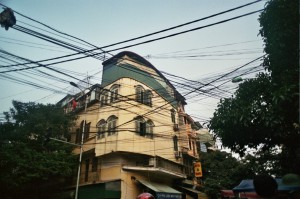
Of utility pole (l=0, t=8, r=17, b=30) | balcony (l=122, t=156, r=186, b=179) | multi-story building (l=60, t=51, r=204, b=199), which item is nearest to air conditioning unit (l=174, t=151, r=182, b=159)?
multi-story building (l=60, t=51, r=204, b=199)

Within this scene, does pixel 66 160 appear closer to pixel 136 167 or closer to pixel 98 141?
pixel 98 141

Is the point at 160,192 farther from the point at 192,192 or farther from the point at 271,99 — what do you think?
the point at 271,99

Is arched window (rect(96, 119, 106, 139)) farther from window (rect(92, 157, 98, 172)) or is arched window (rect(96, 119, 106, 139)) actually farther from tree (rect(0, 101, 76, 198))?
tree (rect(0, 101, 76, 198))

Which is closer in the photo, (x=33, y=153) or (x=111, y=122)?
(x=33, y=153)

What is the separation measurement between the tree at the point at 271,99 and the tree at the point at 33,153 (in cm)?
1203

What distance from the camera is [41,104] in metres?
22.3

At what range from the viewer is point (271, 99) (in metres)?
7.88

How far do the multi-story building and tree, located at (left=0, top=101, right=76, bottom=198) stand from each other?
198cm

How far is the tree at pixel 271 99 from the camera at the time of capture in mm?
7301

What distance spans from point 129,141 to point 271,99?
13.5 metres

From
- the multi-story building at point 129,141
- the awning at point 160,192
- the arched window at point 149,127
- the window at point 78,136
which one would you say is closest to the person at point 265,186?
the multi-story building at point 129,141

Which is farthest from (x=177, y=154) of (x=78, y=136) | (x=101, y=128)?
(x=78, y=136)

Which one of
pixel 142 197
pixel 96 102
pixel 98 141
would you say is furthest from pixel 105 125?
pixel 142 197

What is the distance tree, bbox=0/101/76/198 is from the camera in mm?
18031
